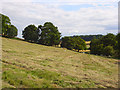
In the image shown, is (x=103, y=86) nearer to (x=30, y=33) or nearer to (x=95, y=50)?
(x=95, y=50)

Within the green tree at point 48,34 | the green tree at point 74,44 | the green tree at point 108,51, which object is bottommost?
the green tree at point 108,51

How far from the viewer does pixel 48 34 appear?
8525 centimetres

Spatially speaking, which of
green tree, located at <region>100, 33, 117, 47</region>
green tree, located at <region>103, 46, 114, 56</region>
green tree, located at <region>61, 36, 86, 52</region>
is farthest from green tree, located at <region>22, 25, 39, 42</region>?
green tree, located at <region>103, 46, 114, 56</region>

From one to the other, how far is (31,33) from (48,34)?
14.9m

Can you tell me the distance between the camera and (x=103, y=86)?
13.6m

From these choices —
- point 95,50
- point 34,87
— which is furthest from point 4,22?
point 34,87

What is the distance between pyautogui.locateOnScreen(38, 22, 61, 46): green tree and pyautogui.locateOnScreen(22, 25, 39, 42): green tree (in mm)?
5124

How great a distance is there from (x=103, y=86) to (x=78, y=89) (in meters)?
3.52

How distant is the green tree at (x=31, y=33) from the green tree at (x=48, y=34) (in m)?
5.12

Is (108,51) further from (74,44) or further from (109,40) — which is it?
(74,44)

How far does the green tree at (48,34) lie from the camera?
84.9 meters

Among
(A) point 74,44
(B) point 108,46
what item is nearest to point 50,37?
(A) point 74,44

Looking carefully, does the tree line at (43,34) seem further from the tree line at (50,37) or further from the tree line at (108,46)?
the tree line at (108,46)

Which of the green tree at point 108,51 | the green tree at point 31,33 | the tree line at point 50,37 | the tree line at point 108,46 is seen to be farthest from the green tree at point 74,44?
the green tree at point 108,51
